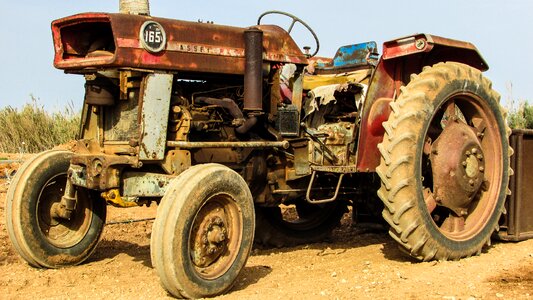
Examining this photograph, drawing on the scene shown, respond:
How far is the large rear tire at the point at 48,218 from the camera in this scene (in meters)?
5.32

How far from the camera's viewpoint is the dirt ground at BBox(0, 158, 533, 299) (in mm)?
4367

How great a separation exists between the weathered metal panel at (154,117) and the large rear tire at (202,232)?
1.89ft

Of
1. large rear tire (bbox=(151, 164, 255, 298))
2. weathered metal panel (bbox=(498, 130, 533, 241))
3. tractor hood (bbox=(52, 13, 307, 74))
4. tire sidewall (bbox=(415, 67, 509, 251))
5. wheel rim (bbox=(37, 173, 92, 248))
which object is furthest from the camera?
weathered metal panel (bbox=(498, 130, 533, 241))

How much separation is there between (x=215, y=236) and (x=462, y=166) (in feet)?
7.69

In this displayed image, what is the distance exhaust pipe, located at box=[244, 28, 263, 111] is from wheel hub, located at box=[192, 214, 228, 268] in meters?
1.21

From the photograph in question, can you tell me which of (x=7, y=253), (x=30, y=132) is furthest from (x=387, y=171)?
(x=30, y=132)

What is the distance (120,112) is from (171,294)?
172 centimetres

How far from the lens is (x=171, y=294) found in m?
4.25

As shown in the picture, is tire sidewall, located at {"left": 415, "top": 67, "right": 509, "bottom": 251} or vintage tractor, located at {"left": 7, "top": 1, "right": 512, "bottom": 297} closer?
vintage tractor, located at {"left": 7, "top": 1, "right": 512, "bottom": 297}

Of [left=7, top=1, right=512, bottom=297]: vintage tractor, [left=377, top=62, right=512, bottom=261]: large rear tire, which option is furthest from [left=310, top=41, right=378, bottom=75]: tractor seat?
[left=377, top=62, right=512, bottom=261]: large rear tire

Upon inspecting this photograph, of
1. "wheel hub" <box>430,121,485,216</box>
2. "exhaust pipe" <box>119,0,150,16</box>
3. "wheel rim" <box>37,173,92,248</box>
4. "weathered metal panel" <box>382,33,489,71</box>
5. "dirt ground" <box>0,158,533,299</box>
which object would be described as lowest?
"dirt ground" <box>0,158,533,299</box>

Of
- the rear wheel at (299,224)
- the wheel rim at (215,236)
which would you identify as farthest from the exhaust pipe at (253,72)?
the rear wheel at (299,224)

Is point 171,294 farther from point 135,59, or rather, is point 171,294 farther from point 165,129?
point 135,59

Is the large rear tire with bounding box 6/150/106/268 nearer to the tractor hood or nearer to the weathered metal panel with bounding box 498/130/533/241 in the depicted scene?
the tractor hood
